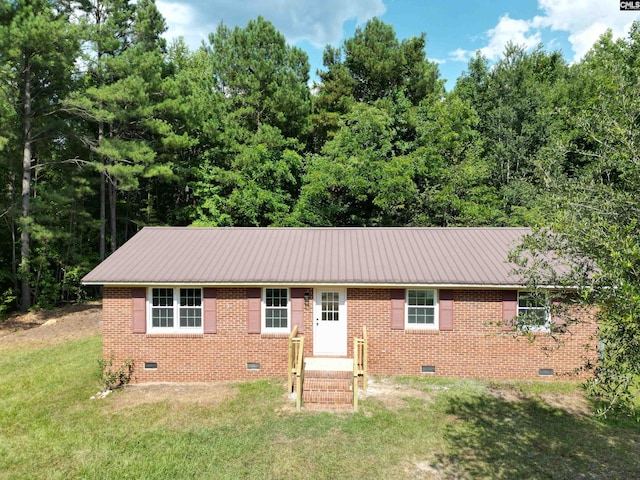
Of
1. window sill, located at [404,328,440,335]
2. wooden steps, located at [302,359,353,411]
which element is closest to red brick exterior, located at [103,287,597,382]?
window sill, located at [404,328,440,335]

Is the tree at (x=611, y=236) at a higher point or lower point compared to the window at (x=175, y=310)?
higher

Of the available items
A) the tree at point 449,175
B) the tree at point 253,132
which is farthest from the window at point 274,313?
the tree at point 449,175

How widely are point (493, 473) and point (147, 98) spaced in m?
22.5

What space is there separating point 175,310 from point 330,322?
4706 millimetres

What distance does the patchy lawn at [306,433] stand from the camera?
756cm

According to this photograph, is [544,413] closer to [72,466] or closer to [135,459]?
[135,459]

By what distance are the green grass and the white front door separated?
5.98ft

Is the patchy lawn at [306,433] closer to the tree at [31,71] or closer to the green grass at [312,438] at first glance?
the green grass at [312,438]

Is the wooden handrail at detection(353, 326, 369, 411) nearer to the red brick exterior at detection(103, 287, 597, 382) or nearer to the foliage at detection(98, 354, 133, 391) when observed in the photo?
the red brick exterior at detection(103, 287, 597, 382)

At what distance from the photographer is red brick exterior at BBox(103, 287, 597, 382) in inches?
469

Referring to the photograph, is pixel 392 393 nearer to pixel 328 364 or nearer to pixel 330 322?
pixel 328 364

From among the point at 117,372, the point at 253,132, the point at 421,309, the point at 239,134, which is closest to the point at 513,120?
the point at 253,132

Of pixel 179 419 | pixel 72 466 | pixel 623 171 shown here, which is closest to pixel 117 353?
pixel 179 419

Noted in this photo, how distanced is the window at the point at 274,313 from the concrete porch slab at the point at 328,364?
1224mm
